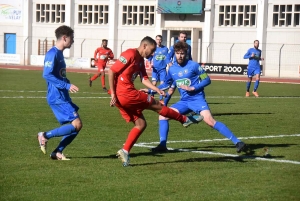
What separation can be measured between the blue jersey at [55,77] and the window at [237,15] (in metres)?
43.3

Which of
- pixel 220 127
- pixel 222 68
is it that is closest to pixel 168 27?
pixel 222 68

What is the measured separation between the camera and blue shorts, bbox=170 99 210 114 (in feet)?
39.7

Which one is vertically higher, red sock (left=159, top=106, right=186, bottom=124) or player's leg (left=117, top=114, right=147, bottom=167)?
red sock (left=159, top=106, right=186, bottom=124)

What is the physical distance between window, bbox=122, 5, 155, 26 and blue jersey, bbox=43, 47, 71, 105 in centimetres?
4761

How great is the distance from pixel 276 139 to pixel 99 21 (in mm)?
47395

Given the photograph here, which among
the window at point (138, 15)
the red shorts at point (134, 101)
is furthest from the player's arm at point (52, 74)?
the window at point (138, 15)

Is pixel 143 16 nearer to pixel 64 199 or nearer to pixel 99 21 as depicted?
pixel 99 21

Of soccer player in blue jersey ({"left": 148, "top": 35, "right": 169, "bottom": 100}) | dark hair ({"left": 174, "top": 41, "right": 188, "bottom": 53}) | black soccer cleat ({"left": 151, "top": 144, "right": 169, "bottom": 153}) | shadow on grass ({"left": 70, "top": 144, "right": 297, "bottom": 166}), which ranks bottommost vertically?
shadow on grass ({"left": 70, "top": 144, "right": 297, "bottom": 166})

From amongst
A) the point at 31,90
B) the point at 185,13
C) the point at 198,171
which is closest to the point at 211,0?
the point at 185,13

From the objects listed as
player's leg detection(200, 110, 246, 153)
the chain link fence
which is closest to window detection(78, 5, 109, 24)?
the chain link fence

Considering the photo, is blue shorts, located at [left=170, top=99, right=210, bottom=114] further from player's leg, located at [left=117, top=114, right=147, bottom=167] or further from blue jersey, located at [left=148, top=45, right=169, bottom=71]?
blue jersey, located at [left=148, top=45, right=169, bottom=71]

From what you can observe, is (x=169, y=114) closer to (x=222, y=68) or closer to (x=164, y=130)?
(x=164, y=130)

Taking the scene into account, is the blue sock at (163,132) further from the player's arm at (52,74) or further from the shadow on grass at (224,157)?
the player's arm at (52,74)

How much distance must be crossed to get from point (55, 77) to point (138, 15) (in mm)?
48156
